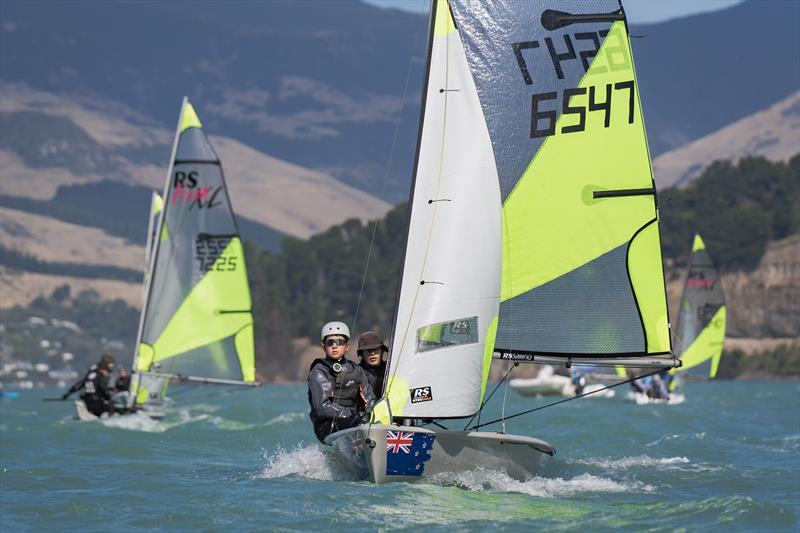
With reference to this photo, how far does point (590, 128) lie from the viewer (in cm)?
1688

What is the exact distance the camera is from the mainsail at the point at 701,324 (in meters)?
46.8

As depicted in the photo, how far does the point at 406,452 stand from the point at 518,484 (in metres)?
1.39

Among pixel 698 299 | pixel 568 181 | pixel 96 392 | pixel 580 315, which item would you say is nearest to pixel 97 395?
pixel 96 392

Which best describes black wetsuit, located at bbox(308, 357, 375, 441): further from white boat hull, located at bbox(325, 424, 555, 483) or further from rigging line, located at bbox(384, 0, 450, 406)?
rigging line, located at bbox(384, 0, 450, 406)

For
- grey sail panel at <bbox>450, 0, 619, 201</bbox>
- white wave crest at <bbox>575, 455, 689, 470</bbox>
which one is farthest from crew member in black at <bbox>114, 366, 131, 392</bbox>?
grey sail panel at <bbox>450, 0, 619, 201</bbox>

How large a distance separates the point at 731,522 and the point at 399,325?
3.96 meters

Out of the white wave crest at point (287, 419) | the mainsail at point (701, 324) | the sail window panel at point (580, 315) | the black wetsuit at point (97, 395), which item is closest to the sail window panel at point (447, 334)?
the sail window panel at point (580, 315)

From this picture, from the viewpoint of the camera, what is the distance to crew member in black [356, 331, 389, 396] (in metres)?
16.1

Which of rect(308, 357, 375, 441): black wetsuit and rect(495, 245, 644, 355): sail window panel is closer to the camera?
rect(308, 357, 375, 441): black wetsuit

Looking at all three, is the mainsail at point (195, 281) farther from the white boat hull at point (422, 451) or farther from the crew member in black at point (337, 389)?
the white boat hull at point (422, 451)

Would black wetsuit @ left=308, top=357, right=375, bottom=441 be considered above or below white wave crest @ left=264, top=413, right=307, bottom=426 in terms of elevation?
above

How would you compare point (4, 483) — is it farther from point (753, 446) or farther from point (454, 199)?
point (753, 446)

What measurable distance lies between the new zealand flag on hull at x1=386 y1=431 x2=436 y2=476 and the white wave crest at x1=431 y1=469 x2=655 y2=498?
31cm

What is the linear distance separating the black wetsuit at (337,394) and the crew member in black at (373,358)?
32cm
